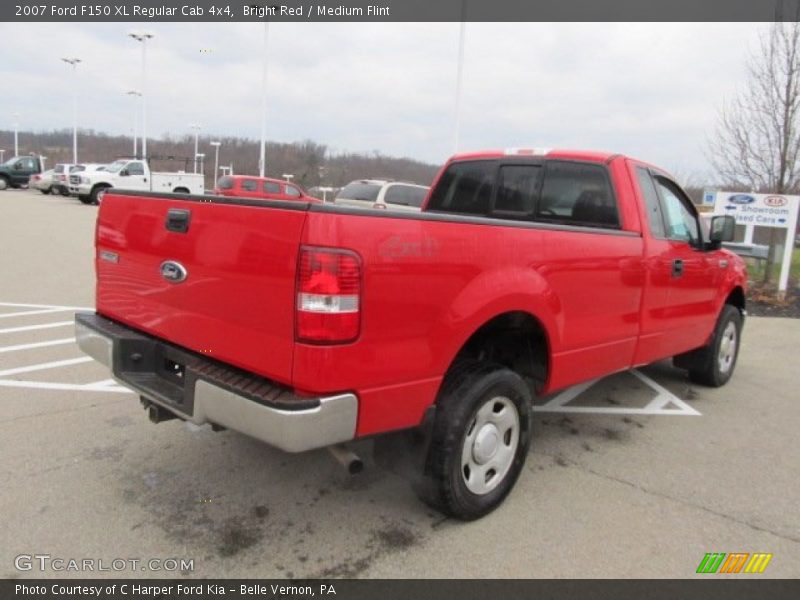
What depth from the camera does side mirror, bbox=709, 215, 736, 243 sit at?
4902 millimetres

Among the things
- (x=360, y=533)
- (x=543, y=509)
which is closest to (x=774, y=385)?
(x=543, y=509)

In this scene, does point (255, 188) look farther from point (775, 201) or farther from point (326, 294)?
point (326, 294)

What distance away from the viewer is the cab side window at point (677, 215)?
4.62 metres

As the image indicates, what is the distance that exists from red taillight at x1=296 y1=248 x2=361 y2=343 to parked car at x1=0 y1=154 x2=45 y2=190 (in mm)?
45339

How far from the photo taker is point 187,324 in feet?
9.54

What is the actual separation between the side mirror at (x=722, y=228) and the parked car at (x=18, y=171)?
45.0m

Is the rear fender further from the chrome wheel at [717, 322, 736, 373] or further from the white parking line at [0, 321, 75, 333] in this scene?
the white parking line at [0, 321, 75, 333]

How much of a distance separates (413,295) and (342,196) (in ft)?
45.1

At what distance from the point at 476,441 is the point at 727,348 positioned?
3.98 meters

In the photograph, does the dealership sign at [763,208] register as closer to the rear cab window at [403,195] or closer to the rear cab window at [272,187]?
the rear cab window at [403,195]

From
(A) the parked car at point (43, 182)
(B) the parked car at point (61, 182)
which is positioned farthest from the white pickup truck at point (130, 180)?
(A) the parked car at point (43, 182)

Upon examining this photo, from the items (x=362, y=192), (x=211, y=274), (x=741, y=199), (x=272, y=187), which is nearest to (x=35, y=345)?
(x=211, y=274)

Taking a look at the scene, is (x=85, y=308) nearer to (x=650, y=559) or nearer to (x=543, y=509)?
(x=543, y=509)

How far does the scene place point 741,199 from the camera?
1162 centimetres
